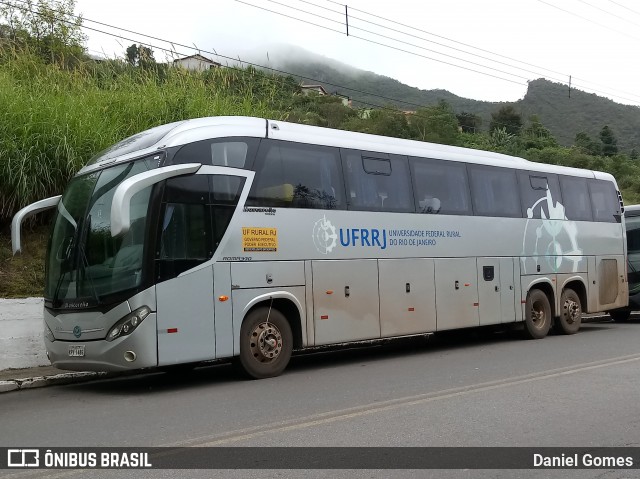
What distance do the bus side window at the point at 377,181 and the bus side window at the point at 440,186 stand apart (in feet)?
0.97

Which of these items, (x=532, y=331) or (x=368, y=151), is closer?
(x=368, y=151)

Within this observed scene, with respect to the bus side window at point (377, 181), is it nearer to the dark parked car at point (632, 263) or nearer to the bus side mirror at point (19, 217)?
the bus side mirror at point (19, 217)

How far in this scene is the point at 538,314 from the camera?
15.8 m

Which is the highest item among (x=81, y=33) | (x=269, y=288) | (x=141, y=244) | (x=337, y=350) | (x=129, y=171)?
(x=81, y=33)

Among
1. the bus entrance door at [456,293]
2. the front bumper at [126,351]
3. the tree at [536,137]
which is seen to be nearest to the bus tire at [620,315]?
the bus entrance door at [456,293]

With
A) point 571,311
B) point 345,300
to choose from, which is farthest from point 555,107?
point 345,300

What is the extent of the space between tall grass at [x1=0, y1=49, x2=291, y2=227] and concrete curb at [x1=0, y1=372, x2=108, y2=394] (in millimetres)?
4578

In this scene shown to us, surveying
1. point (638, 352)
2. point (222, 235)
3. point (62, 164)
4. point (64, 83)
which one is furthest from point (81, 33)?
point (638, 352)

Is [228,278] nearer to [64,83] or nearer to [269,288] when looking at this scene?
[269,288]

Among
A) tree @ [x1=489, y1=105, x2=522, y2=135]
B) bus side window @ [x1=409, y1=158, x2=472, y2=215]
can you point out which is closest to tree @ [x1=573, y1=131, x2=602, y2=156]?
tree @ [x1=489, y1=105, x2=522, y2=135]

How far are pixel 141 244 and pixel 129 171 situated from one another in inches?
49.2

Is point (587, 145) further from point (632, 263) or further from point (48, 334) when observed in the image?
point (48, 334)

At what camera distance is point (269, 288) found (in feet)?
33.6

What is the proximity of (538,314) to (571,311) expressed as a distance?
132cm
